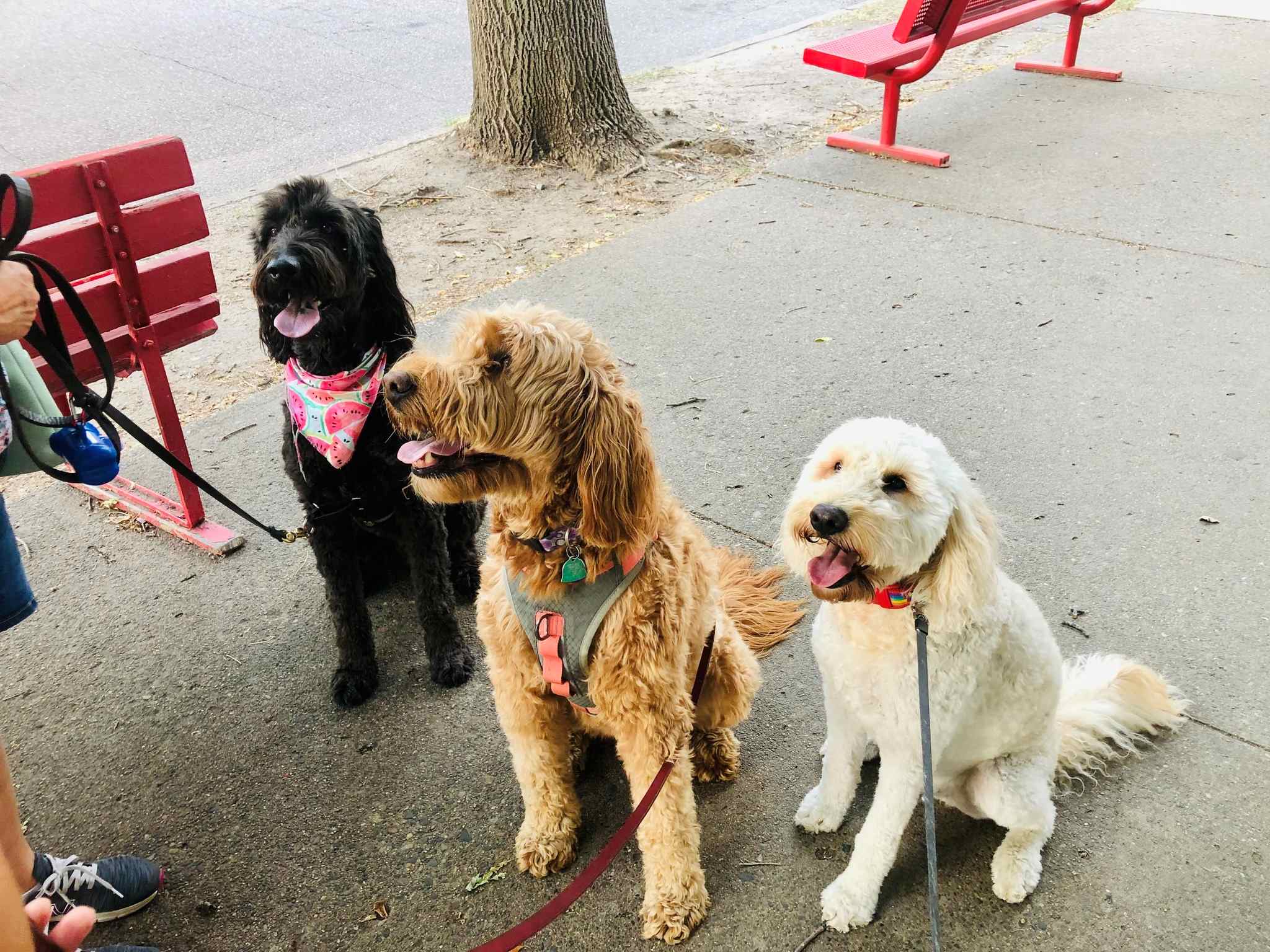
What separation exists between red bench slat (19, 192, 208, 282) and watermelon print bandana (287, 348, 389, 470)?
1099 mm

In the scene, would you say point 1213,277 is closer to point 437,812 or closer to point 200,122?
point 437,812

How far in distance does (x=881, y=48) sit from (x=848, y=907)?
6.03 m

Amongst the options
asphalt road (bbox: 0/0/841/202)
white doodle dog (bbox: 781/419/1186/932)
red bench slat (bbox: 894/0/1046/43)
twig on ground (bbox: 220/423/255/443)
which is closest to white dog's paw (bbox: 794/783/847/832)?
white doodle dog (bbox: 781/419/1186/932)

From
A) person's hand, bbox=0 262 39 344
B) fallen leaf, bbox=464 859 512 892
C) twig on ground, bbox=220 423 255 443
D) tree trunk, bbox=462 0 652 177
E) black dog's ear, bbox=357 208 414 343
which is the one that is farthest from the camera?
tree trunk, bbox=462 0 652 177

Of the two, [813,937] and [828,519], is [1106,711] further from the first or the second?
[828,519]

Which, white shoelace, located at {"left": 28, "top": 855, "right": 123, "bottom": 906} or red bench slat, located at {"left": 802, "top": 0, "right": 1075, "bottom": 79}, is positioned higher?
red bench slat, located at {"left": 802, "top": 0, "right": 1075, "bottom": 79}

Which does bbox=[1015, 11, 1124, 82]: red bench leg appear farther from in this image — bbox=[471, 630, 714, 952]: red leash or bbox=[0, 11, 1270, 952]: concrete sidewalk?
bbox=[471, 630, 714, 952]: red leash

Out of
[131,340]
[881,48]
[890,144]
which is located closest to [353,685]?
[131,340]

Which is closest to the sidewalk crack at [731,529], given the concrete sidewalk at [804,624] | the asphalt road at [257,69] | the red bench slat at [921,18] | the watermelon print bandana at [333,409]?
the concrete sidewalk at [804,624]

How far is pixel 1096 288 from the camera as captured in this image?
16.9 feet

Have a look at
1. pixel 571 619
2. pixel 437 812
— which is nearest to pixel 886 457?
pixel 571 619

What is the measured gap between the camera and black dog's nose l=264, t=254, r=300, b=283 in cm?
266

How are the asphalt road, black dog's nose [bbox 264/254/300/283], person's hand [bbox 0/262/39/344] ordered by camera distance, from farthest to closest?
the asphalt road → black dog's nose [bbox 264/254/300/283] → person's hand [bbox 0/262/39/344]

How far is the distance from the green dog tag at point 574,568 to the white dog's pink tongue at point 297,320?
1.13 m
